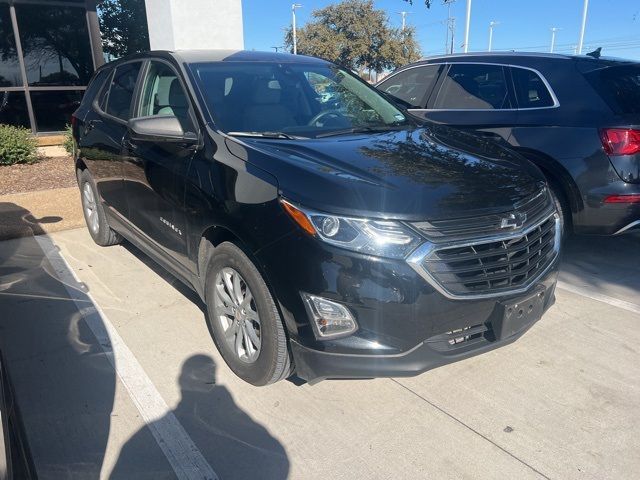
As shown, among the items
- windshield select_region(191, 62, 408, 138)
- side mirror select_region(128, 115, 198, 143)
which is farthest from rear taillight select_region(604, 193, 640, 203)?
side mirror select_region(128, 115, 198, 143)

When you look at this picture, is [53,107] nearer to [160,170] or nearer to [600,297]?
[160,170]

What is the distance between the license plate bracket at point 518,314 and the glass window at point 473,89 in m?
2.84

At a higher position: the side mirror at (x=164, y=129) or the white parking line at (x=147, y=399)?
the side mirror at (x=164, y=129)

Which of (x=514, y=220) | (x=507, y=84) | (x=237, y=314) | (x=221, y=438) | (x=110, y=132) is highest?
(x=507, y=84)

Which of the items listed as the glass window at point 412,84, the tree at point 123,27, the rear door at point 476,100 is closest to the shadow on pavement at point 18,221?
the glass window at point 412,84

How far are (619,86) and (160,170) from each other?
12.4 feet

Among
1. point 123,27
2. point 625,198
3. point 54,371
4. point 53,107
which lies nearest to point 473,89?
point 625,198

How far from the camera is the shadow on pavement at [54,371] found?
2518mm

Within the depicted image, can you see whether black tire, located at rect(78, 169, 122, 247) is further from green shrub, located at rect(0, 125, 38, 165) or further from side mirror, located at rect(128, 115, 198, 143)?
green shrub, located at rect(0, 125, 38, 165)

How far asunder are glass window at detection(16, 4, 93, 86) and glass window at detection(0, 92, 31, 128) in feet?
1.39

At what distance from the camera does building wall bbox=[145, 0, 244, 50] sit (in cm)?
939

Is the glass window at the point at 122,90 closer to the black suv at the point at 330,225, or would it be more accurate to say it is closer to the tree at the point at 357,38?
the black suv at the point at 330,225

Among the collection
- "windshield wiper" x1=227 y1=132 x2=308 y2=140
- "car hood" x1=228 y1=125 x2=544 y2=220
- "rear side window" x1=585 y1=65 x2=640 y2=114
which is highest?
"rear side window" x1=585 y1=65 x2=640 y2=114

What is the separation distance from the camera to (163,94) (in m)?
3.88
